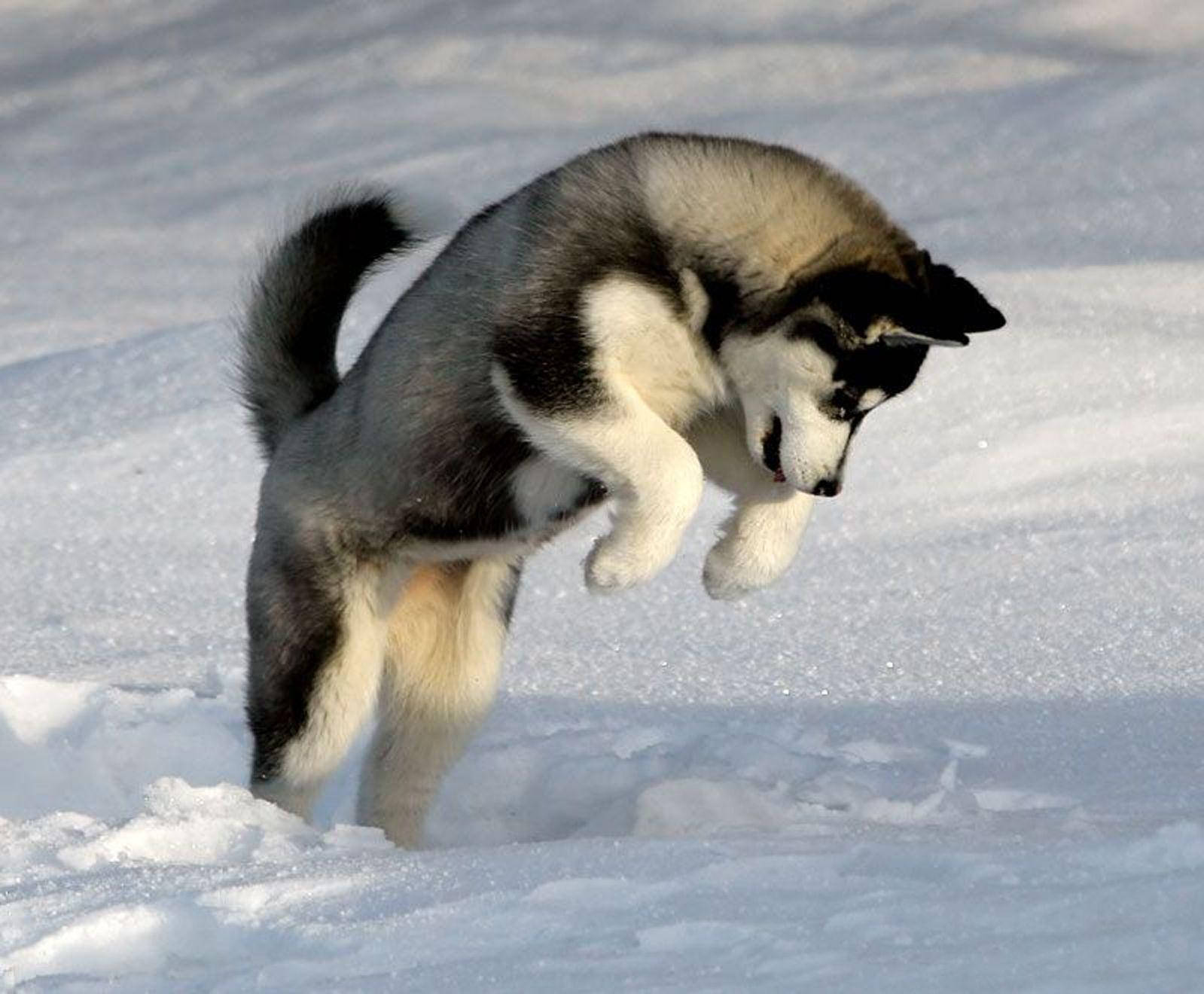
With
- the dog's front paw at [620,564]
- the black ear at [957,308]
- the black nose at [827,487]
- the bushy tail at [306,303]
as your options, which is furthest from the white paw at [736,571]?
the bushy tail at [306,303]

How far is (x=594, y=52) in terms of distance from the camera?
476 inches

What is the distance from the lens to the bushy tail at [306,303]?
4332 mm

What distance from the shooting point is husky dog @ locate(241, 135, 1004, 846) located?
381 centimetres

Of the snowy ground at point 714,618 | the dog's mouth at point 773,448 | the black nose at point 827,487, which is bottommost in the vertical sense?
the snowy ground at point 714,618

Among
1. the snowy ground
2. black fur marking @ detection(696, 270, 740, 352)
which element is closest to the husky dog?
black fur marking @ detection(696, 270, 740, 352)

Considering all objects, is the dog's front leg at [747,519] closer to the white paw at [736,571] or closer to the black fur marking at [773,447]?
the white paw at [736,571]

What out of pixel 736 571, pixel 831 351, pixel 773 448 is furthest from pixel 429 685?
pixel 831 351

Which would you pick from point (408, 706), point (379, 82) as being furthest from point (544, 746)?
point (379, 82)

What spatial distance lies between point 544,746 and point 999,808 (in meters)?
0.94

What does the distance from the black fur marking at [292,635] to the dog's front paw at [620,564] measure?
0.50 meters

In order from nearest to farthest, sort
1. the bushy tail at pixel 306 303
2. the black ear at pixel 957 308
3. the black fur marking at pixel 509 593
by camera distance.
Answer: the black ear at pixel 957 308
the bushy tail at pixel 306 303
the black fur marking at pixel 509 593

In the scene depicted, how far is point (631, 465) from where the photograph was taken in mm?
3822

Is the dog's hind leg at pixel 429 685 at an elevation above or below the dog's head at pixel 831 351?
below

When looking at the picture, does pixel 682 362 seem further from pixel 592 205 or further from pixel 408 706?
pixel 408 706
